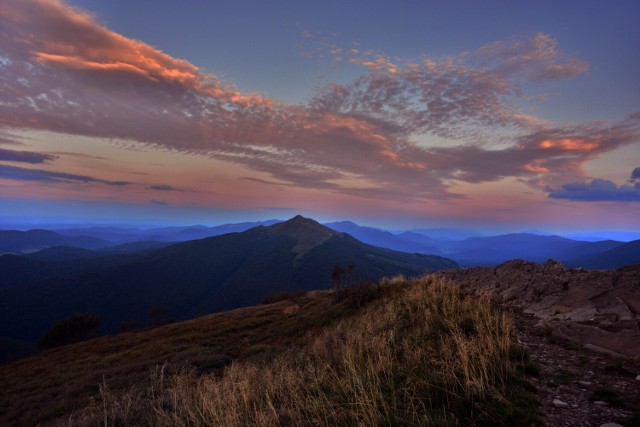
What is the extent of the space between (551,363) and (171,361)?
17.7 metres

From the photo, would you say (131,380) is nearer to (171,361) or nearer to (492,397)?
(171,361)

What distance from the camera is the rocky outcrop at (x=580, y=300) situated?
7.05m

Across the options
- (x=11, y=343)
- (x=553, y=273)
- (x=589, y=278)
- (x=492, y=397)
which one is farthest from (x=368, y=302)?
(x=11, y=343)

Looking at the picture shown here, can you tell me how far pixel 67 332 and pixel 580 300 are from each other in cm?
9482

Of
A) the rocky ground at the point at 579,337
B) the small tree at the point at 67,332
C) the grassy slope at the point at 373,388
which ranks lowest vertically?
the small tree at the point at 67,332

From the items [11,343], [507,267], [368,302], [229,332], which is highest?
[507,267]

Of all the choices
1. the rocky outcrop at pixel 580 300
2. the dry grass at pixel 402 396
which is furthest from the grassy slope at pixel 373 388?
the rocky outcrop at pixel 580 300

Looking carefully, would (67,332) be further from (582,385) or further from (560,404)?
(582,385)

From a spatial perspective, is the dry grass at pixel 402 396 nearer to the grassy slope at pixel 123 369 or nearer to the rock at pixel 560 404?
the rock at pixel 560 404

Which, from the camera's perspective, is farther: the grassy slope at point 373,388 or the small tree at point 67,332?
the small tree at point 67,332

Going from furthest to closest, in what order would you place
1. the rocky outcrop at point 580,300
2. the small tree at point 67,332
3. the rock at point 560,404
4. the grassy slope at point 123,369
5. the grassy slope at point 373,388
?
the small tree at point 67,332
the grassy slope at point 123,369
the rocky outcrop at point 580,300
the grassy slope at point 373,388
the rock at point 560,404

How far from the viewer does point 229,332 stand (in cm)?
2583

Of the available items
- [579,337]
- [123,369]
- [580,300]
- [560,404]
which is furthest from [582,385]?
[123,369]

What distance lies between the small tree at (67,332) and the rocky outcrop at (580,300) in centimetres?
9025
